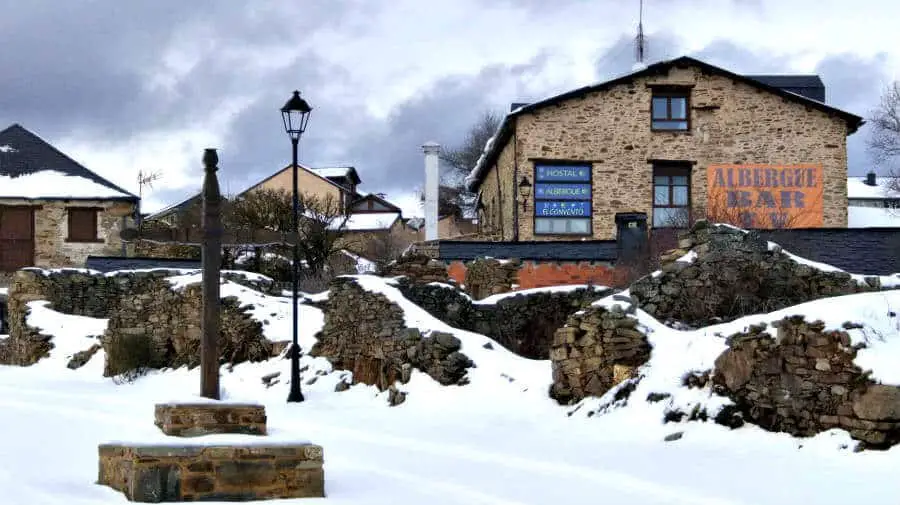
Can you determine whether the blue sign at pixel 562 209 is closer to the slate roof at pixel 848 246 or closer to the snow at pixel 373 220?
the slate roof at pixel 848 246

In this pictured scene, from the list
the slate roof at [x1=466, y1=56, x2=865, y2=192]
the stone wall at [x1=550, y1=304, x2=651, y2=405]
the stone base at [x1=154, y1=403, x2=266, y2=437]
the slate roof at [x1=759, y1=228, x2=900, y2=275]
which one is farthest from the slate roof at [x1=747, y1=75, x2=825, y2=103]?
the stone base at [x1=154, y1=403, x2=266, y2=437]

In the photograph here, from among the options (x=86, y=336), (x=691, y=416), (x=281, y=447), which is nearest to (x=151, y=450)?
(x=281, y=447)

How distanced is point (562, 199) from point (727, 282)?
16.7 metres

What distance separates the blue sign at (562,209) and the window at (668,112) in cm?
301

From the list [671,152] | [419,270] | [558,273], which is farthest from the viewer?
[671,152]

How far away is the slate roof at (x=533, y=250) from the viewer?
2503 centimetres

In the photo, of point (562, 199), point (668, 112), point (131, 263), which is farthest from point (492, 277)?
point (131, 263)

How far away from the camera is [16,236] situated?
4341cm

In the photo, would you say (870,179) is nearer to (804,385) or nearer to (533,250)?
(533,250)

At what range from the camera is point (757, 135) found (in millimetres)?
31766

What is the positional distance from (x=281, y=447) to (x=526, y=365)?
7.31m

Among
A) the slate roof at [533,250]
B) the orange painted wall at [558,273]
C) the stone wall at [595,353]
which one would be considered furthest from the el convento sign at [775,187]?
the stone wall at [595,353]

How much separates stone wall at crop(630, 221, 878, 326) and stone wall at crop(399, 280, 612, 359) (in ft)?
11.4

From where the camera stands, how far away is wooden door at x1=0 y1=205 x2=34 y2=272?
43.4 metres
